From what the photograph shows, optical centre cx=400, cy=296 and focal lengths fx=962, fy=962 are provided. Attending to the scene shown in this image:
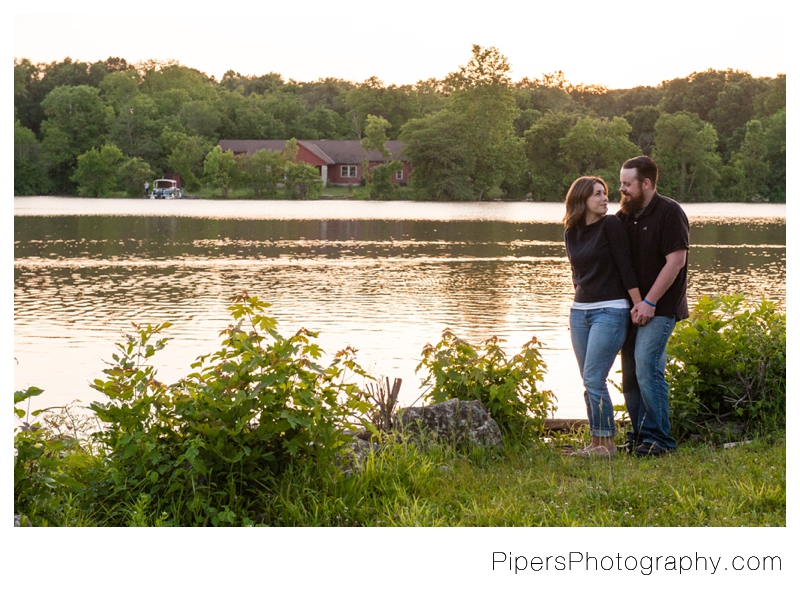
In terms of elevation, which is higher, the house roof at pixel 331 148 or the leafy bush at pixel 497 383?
the house roof at pixel 331 148

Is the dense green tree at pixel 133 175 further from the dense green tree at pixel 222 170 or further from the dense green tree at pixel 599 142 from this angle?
the dense green tree at pixel 599 142

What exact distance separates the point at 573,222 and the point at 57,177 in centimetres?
7057

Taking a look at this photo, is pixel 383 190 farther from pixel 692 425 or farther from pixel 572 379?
pixel 692 425

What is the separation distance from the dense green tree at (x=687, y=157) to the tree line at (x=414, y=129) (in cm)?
11

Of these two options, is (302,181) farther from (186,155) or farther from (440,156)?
(440,156)

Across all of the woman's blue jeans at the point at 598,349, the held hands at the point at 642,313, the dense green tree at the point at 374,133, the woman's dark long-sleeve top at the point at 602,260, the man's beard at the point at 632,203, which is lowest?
the woman's blue jeans at the point at 598,349

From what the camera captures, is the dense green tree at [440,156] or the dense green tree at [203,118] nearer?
the dense green tree at [203,118]

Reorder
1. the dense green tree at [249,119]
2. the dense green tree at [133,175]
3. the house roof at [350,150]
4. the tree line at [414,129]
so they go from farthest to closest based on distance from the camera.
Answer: the dense green tree at [133,175], the house roof at [350,150], the dense green tree at [249,119], the tree line at [414,129]

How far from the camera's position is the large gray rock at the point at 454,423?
199 inches

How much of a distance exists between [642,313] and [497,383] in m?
1.04

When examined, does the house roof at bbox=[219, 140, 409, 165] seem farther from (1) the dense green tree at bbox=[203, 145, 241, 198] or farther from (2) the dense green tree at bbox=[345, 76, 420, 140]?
(2) the dense green tree at bbox=[345, 76, 420, 140]

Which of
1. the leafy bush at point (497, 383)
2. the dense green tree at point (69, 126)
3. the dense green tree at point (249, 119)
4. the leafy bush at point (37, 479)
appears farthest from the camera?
the dense green tree at point (249, 119)

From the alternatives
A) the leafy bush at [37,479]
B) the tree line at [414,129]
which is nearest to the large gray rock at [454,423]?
the leafy bush at [37,479]

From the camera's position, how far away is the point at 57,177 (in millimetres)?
70000
